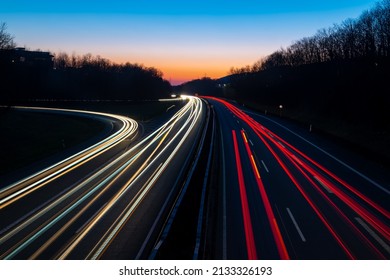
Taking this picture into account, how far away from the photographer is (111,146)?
39.6 metres

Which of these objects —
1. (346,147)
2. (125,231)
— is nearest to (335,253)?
(125,231)

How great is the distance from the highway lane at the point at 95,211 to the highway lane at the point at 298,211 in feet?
13.9

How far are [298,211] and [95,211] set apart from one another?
11873 millimetres

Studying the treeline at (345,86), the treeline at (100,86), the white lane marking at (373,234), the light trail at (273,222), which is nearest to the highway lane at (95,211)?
the light trail at (273,222)

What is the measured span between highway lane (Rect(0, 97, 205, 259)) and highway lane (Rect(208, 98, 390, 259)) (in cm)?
424

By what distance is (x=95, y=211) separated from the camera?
19656 millimetres

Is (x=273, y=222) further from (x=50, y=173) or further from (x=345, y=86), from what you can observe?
(x=345, y=86)

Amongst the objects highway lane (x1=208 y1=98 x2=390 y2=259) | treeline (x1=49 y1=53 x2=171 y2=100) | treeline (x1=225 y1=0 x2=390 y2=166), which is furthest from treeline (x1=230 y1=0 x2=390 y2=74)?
treeline (x1=49 y1=53 x2=171 y2=100)

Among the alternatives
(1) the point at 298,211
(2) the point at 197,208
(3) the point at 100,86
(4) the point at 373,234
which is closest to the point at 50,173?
(2) the point at 197,208

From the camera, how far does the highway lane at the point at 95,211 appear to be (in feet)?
50.4

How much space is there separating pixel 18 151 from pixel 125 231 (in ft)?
79.8

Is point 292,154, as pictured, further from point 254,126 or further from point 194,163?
point 254,126

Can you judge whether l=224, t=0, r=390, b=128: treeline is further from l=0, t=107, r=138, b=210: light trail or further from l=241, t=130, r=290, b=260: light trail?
l=0, t=107, r=138, b=210: light trail

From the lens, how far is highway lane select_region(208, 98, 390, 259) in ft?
51.4
